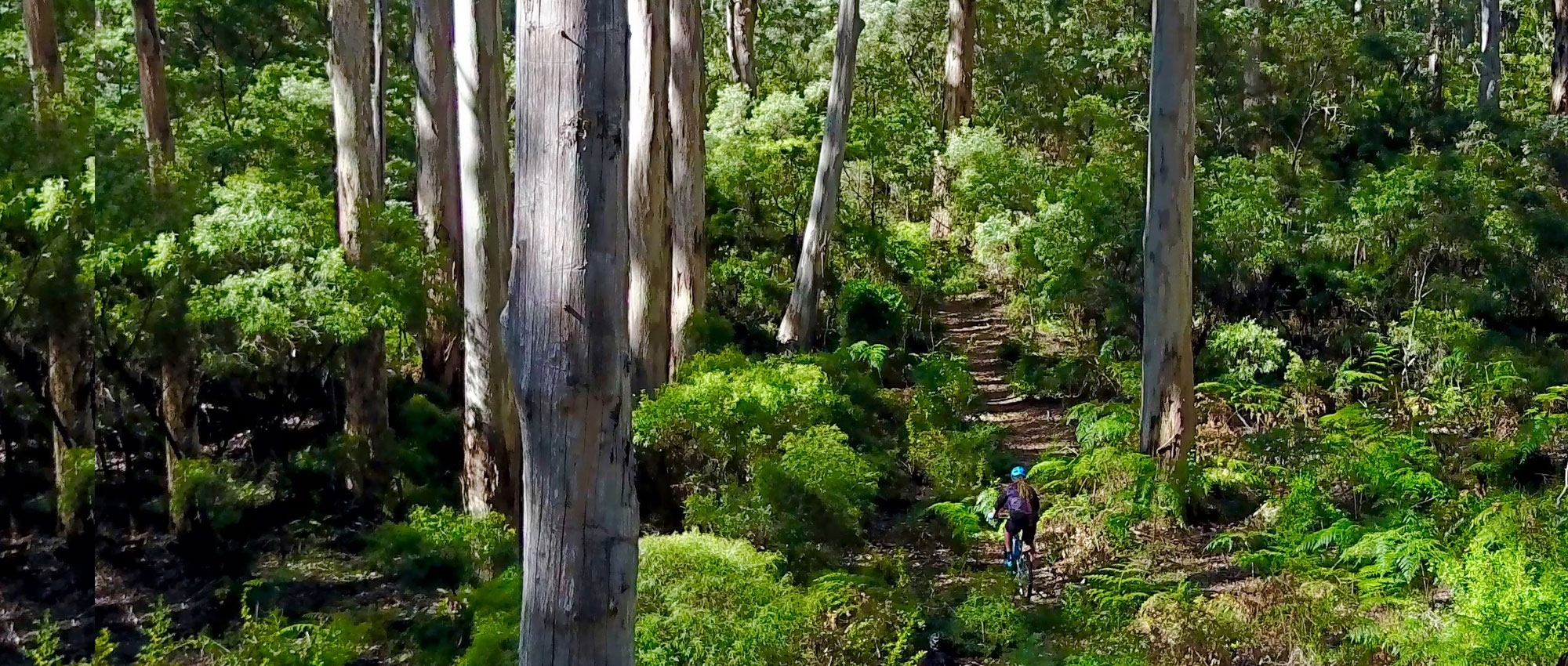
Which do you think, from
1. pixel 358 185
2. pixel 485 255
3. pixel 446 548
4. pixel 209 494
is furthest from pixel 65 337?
pixel 358 185

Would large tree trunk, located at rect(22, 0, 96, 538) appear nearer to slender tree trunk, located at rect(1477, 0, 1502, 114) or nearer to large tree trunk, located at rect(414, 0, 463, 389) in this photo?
large tree trunk, located at rect(414, 0, 463, 389)

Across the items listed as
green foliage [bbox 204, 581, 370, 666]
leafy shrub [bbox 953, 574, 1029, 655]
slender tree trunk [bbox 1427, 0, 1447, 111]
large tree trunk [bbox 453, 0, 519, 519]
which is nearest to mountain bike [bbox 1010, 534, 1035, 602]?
leafy shrub [bbox 953, 574, 1029, 655]

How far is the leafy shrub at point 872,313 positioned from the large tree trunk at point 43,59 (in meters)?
13.0

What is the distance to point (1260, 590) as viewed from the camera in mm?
8031

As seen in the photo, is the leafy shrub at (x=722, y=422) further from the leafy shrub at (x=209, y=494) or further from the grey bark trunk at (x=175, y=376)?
the grey bark trunk at (x=175, y=376)

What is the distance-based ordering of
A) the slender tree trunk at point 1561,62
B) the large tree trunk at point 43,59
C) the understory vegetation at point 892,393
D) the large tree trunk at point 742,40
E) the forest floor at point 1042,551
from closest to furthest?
the large tree trunk at point 43,59
the understory vegetation at point 892,393
the forest floor at point 1042,551
the slender tree trunk at point 1561,62
the large tree trunk at point 742,40

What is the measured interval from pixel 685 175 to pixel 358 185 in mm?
3835

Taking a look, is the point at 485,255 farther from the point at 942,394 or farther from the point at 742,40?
the point at 742,40

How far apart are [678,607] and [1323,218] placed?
38.7 ft

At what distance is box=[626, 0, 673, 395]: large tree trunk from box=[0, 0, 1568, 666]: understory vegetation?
0.70 meters

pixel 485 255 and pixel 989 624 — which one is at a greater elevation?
pixel 485 255

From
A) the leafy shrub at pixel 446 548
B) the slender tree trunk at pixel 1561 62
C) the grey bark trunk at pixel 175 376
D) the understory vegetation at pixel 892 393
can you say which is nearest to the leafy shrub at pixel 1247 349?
the understory vegetation at pixel 892 393

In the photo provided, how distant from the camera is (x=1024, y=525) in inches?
358

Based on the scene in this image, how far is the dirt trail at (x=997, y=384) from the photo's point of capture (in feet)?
44.7
